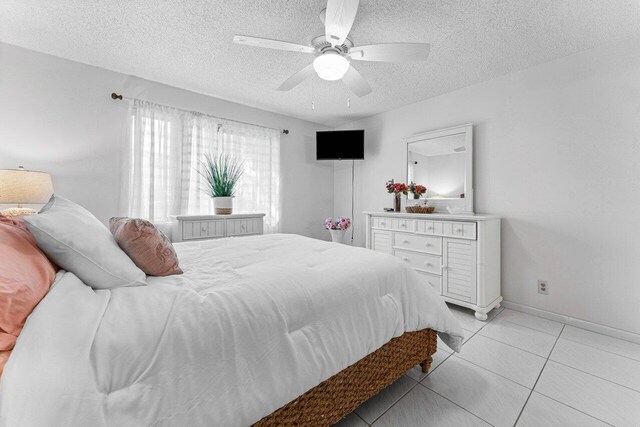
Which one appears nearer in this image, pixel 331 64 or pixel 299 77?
pixel 331 64

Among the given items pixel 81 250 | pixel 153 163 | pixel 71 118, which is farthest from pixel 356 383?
pixel 71 118

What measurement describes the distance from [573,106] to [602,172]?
0.64 meters

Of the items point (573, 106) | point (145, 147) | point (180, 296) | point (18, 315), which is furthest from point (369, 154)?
point (18, 315)

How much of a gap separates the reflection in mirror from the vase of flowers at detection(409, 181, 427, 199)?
0.16 ft

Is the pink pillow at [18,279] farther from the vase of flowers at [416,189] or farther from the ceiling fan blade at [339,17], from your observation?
the vase of flowers at [416,189]

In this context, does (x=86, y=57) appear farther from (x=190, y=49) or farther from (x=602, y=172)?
(x=602, y=172)

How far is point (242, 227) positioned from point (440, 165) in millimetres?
2594

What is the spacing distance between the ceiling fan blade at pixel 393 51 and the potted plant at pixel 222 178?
208 centimetres

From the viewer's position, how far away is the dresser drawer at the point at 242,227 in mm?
3188

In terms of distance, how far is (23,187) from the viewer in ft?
6.41

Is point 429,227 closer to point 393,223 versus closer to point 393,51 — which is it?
point 393,223

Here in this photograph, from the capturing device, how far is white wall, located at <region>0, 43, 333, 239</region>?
227cm

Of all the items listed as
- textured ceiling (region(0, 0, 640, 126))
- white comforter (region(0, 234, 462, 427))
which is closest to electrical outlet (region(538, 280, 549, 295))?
white comforter (region(0, 234, 462, 427))

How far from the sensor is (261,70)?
265cm
